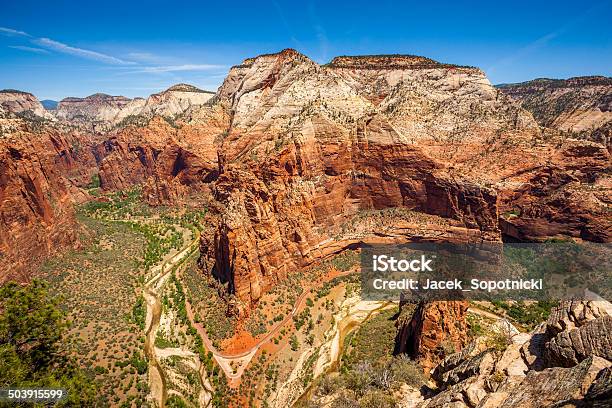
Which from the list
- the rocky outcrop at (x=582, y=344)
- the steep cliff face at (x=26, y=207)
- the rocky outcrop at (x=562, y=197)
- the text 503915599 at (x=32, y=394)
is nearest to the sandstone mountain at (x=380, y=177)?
the rocky outcrop at (x=562, y=197)

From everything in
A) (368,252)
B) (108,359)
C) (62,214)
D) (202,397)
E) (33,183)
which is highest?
(33,183)

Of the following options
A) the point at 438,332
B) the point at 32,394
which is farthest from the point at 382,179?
the point at 32,394

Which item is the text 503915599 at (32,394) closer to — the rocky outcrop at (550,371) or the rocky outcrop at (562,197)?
the rocky outcrop at (550,371)

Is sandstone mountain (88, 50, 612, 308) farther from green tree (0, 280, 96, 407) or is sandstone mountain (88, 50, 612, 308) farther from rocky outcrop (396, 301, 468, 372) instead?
green tree (0, 280, 96, 407)

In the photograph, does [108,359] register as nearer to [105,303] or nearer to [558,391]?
[105,303]

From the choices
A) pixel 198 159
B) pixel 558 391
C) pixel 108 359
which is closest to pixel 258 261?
pixel 108 359

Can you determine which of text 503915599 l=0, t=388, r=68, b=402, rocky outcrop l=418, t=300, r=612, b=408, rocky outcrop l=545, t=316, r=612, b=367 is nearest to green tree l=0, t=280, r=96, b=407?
text 503915599 l=0, t=388, r=68, b=402

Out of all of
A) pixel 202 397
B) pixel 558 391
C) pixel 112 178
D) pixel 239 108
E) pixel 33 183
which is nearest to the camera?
pixel 558 391
